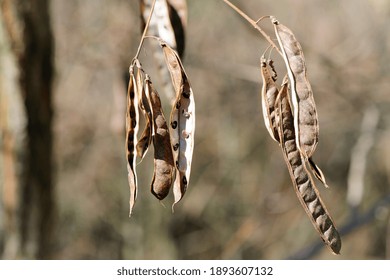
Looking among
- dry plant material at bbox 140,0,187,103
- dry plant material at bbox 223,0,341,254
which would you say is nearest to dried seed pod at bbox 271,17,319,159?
dry plant material at bbox 223,0,341,254

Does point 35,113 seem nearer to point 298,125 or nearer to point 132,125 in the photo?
point 132,125

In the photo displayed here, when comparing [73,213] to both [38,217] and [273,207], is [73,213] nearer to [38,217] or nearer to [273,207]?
[273,207]

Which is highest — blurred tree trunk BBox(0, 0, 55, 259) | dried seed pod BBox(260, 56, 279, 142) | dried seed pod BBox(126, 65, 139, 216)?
dried seed pod BBox(260, 56, 279, 142)

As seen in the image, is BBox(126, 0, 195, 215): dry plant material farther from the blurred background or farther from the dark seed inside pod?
the blurred background

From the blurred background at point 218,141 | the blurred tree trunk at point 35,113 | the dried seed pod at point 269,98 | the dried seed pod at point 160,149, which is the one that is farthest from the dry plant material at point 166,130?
the blurred background at point 218,141

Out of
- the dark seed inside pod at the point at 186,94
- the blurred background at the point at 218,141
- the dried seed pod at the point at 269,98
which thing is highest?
the dried seed pod at the point at 269,98

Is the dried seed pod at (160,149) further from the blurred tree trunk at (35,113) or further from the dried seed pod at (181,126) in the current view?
the blurred tree trunk at (35,113)
